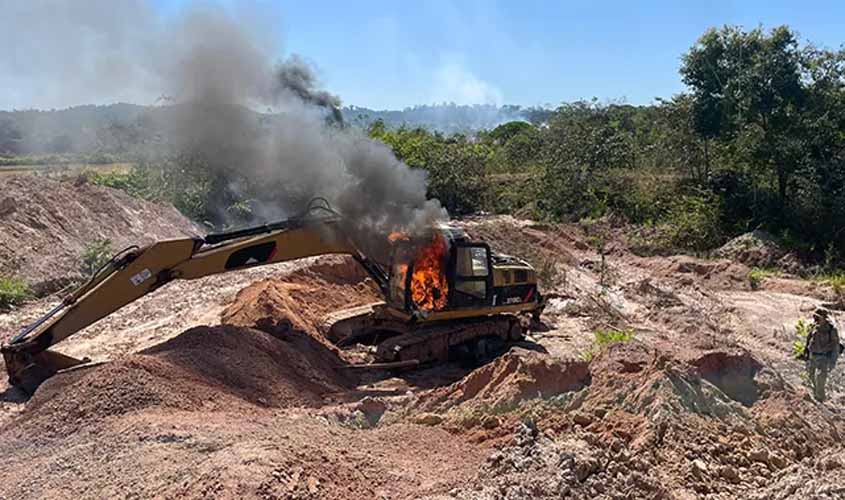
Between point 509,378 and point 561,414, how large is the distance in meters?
0.92

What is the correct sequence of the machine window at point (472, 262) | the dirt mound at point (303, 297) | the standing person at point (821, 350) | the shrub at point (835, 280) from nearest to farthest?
1. the standing person at point (821, 350)
2. the machine window at point (472, 262)
3. the dirt mound at point (303, 297)
4. the shrub at point (835, 280)

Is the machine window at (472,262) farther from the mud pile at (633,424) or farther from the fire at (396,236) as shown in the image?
the mud pile at (633,424)

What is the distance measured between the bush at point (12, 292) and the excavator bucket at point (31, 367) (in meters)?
4.80

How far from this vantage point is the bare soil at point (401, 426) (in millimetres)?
5297

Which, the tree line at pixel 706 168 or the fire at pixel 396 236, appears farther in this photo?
the tree line at pixel 706 168

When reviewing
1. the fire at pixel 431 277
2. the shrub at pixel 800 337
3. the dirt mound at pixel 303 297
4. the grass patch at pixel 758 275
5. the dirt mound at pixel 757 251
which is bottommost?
the shrub at pixel 800 337

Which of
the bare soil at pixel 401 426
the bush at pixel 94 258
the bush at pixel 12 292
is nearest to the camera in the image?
the bare soil at pixel 401 426

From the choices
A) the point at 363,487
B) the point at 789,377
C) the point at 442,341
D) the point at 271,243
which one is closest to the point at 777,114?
the point at 789,377

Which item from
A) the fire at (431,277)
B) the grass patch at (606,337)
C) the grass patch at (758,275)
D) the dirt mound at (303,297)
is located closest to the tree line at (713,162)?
the grass patch at (758,275)

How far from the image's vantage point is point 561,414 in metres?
6.37

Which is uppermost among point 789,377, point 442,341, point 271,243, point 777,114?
point 777,114

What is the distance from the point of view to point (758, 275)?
17.6 m

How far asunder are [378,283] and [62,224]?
30.8 ft

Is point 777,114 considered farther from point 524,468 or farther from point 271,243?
point 524,468
